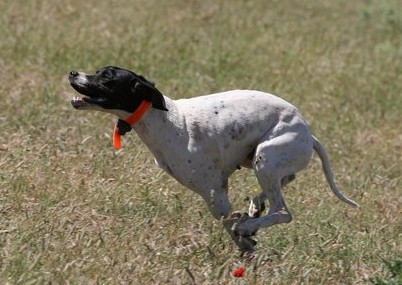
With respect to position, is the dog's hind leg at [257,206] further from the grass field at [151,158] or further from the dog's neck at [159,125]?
the dog's neck at [159,125]

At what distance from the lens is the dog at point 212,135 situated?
7520 millimetres

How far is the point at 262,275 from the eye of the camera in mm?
6805

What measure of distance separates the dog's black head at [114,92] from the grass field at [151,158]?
0.70m

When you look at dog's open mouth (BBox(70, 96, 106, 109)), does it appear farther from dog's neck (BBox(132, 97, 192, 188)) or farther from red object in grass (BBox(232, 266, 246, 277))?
red object in grass (BBox(232, 266, 246, 277))

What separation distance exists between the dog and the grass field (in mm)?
303

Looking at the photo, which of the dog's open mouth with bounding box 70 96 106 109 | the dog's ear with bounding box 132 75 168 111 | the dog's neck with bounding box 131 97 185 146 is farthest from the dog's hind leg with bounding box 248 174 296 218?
the dog's open mouth with bounding box 70 96 106 109

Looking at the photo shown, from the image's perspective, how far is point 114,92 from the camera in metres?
7.55

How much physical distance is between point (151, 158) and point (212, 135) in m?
2.03

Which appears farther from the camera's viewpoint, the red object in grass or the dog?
the dog

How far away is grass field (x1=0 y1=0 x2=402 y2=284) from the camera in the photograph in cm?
696

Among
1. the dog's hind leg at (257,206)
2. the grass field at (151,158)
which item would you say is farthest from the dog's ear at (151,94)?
the dog's hind leg at (257,206)

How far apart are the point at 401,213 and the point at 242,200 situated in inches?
49.3

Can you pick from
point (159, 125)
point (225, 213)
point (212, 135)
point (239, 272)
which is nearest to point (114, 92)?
point (159, 125)

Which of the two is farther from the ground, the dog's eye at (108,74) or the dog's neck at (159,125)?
the dog's eye at (108,74)
